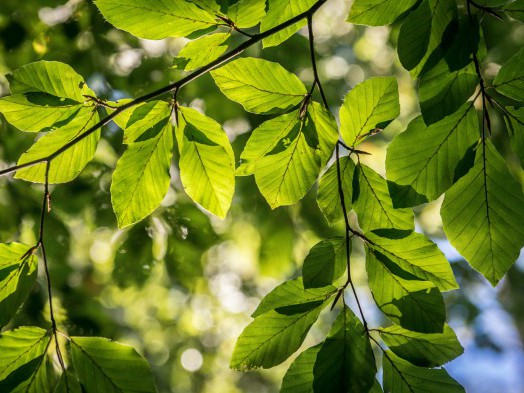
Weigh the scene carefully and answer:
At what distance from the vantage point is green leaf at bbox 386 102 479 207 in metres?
0.69

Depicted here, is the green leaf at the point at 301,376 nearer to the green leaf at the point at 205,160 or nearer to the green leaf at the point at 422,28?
the green leaf at the point at 205,160

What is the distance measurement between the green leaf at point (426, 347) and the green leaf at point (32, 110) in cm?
62

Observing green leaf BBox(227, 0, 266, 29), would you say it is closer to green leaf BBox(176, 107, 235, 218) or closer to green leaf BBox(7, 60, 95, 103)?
green leaf BBox(176, 107, 235, 218)

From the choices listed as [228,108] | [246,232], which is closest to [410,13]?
[228,108]

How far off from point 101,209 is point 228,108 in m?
0.64

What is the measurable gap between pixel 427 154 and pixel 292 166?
20cm

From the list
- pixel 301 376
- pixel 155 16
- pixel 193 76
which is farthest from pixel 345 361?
pixel 155 16

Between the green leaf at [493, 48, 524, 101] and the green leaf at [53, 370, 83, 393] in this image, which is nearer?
the green leaf at [493, 48, 524, 101]

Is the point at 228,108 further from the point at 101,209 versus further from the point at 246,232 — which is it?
the point at 246,232

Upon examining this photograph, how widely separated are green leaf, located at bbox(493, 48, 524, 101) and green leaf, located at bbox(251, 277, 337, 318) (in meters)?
0.38

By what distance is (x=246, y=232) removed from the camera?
3352 millimetres

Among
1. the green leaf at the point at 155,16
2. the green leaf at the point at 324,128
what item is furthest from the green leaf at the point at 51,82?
the green leaf at the point at 324,128

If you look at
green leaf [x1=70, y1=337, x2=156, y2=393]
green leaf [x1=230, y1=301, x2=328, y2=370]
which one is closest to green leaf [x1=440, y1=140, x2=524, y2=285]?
green leaf [x1=230, y1=301, x2=328, y2=370]

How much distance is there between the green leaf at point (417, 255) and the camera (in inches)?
27.5
